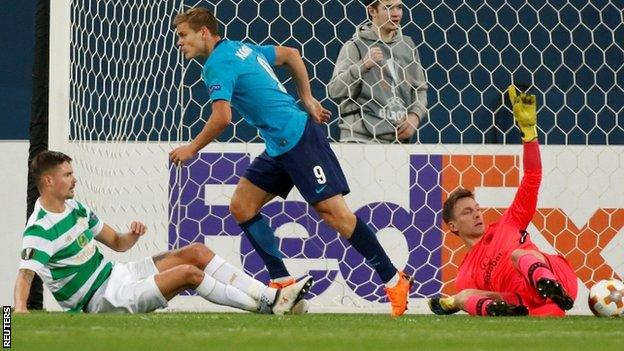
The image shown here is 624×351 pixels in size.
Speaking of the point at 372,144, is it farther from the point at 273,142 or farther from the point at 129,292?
the point at 129,292

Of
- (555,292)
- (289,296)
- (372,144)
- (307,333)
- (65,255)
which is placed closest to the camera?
(307,333)

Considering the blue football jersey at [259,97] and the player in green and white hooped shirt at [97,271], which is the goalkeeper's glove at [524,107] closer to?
the blue football jersey at [259,97]

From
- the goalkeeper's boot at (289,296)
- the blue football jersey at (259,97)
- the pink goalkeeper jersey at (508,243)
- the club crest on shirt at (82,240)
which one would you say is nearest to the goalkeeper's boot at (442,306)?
the pink goalkeeper jersey at (508,243)

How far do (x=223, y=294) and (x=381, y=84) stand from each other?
6.12ft

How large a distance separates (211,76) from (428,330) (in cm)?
185

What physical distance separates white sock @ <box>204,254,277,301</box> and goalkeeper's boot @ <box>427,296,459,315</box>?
92cm

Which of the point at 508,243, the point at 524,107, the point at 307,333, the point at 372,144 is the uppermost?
the point at 524,107

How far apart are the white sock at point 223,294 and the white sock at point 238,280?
46 mm

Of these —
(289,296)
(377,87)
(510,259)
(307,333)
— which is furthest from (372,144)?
(307,333)

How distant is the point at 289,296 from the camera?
6.39 m

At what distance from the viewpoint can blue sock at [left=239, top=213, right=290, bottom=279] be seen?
269 inches

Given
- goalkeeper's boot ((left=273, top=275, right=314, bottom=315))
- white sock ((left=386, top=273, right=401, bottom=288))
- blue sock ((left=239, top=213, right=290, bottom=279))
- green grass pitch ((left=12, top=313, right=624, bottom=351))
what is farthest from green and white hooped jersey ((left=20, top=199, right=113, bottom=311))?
white sock ((left=386, top=273, right=401, bottom=288))

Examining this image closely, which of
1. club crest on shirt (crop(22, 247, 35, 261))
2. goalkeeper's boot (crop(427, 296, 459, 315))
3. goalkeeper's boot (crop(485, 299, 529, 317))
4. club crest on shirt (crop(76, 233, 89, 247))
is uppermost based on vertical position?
club crest on shirt (crop(76, 233, 89, 247))

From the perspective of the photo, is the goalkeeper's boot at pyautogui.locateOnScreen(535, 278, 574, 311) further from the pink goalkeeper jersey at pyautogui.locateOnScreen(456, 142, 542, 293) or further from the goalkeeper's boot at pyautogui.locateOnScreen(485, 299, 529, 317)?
the pink goalkeeper jersey at pyautogui.locateOnScreen(456, 142, 542, 293)
